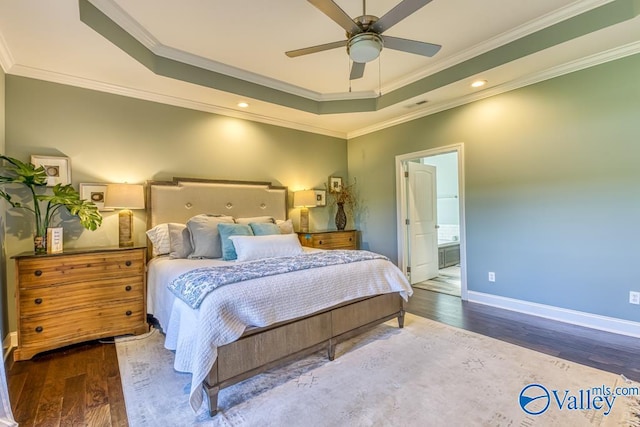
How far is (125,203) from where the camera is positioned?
3.08 metres

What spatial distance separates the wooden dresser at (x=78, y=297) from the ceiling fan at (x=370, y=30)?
2540 mm

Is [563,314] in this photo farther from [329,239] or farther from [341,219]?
[341,219]

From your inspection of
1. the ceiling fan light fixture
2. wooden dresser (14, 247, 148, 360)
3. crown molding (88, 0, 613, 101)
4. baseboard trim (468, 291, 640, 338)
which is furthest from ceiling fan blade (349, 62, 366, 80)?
baseboard trim (468, 291, 640, 338)

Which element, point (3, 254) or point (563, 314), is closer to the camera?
point (3, 254)

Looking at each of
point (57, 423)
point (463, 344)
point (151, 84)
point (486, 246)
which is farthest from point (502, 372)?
point (151, 84)

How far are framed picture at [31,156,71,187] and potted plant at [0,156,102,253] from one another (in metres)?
0.09

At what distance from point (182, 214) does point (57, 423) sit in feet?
7.61

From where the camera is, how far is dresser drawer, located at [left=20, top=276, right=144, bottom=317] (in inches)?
97.3

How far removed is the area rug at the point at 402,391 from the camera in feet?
5.69

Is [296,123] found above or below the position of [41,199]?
above

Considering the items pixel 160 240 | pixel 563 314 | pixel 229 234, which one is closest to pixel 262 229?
pixel 229 234

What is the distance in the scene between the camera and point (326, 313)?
2.41 meters

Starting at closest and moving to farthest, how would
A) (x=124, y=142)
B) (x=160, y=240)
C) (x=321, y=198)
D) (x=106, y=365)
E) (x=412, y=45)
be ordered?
1. (x=412, y=45)
2. (x=106, y=365)
3. (x=160, y=240)
4. (x=124, y=142)
5. (x=321, y=198)

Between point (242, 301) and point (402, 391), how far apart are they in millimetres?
1229
